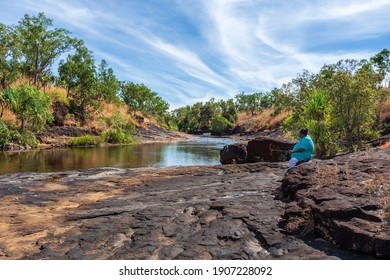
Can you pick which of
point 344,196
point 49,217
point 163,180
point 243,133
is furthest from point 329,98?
point 243,133

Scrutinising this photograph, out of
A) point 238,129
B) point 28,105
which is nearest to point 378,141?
point 28,105

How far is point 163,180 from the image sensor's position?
1340cm

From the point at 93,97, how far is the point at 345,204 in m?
50.7

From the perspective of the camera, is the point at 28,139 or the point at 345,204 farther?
the point at 28,139

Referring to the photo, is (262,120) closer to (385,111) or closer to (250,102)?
(250,102)

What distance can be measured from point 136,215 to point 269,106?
9939cm

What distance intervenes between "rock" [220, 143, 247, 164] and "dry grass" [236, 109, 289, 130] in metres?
53.0

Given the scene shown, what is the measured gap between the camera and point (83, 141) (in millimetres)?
42312

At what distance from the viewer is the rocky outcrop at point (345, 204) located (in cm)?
519

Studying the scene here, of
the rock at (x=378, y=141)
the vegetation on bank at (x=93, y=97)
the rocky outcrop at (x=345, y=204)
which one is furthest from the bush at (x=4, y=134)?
the rock at (x=378, y=141)

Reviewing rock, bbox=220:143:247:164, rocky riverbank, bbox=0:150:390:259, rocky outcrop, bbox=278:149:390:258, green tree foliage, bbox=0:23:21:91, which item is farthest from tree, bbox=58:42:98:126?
rocky outcrop, bbox=278:149:390:258

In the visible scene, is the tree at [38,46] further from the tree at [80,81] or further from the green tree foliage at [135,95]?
the green tree foliage at [135,95]

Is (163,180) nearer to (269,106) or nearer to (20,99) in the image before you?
(20,99)

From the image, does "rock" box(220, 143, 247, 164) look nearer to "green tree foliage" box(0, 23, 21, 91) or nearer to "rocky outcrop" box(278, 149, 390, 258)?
"rocky outcrop" box(278, 149, 390, 258)
